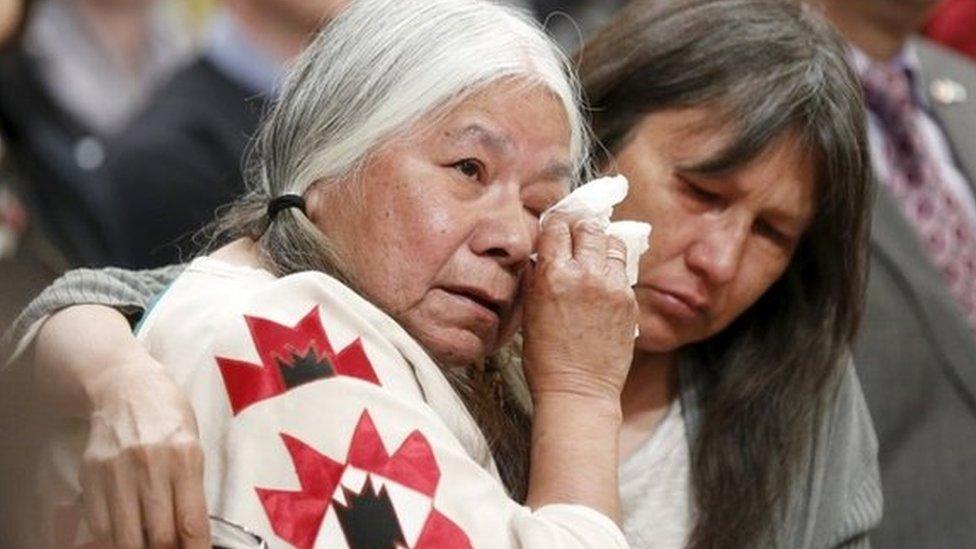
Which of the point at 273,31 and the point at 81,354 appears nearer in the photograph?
the point at 81,354

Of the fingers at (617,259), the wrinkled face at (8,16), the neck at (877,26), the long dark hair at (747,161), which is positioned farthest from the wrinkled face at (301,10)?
the fingers at (617,259)

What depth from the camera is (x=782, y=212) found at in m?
3.11

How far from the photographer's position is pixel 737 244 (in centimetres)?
310

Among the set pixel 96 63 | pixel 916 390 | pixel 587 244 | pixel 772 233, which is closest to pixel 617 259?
pixel 587 244

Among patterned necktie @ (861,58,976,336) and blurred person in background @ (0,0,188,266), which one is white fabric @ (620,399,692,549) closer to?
patterned necktie @ (861,58,976,336)

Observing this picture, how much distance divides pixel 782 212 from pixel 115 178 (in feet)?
5.02

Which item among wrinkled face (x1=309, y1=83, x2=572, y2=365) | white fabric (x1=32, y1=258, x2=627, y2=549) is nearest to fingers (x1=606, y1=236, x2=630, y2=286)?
wrinkled face (x1=309, y1=83, x2=572, y2=365)

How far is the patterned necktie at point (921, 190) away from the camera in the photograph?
4.12 m

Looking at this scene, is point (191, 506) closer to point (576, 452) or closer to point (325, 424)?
point (325, 424)

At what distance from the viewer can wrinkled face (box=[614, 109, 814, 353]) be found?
10.1 ft

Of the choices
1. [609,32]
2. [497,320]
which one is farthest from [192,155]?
[497,320]

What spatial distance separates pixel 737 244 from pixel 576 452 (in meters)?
0.66

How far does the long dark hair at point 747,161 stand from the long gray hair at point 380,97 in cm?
39

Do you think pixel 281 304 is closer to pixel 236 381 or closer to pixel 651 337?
pixel 236 381
